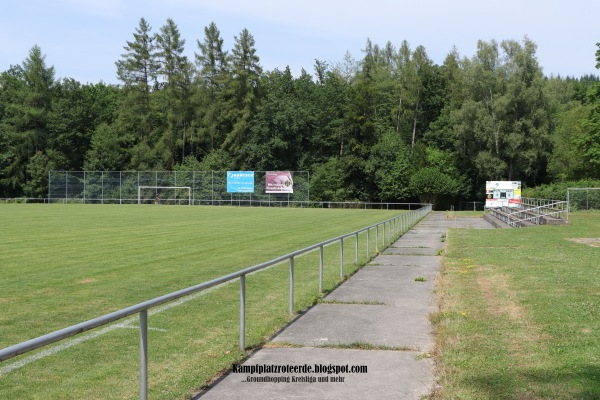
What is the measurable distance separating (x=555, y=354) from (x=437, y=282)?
6.19 m

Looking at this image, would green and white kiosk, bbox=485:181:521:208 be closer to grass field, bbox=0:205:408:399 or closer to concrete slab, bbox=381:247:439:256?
concrete slab, bbox=381:247:439:256

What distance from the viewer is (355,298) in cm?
1103

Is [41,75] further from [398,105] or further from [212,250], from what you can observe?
[212,250]

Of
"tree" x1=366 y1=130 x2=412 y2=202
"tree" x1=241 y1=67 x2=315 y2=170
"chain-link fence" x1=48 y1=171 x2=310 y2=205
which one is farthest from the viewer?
"tree" x1=241 y1=67 x2=315 y2=170

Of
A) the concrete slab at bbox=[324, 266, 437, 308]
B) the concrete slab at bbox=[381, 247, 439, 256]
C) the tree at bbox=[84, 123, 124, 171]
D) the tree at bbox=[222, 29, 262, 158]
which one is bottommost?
the concrete slab at bbox=[381, 247, 439, 256]

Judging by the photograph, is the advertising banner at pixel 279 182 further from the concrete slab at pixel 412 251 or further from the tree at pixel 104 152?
the concrete slab at pixel 412 251

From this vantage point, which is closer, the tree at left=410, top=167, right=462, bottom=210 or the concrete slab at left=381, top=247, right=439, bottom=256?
the concrete slab at left=381, top=247, right=439, bottom=256

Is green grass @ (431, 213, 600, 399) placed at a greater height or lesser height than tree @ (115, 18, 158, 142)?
lesser

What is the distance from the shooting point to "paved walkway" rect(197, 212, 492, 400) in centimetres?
570

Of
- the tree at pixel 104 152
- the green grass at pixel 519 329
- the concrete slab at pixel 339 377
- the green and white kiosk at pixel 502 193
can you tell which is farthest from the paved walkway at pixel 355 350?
the tree at pixel 104 152

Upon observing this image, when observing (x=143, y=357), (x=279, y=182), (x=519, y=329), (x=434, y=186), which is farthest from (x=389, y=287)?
(x=434, y=186)

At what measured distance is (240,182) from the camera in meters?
78.4

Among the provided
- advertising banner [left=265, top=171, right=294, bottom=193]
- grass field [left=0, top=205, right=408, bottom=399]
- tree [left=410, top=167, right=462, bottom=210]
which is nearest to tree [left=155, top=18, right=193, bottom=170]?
advertising banner [left=265, top=171, right=294, bottom=193]

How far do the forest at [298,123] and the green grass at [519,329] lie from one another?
6449cm
